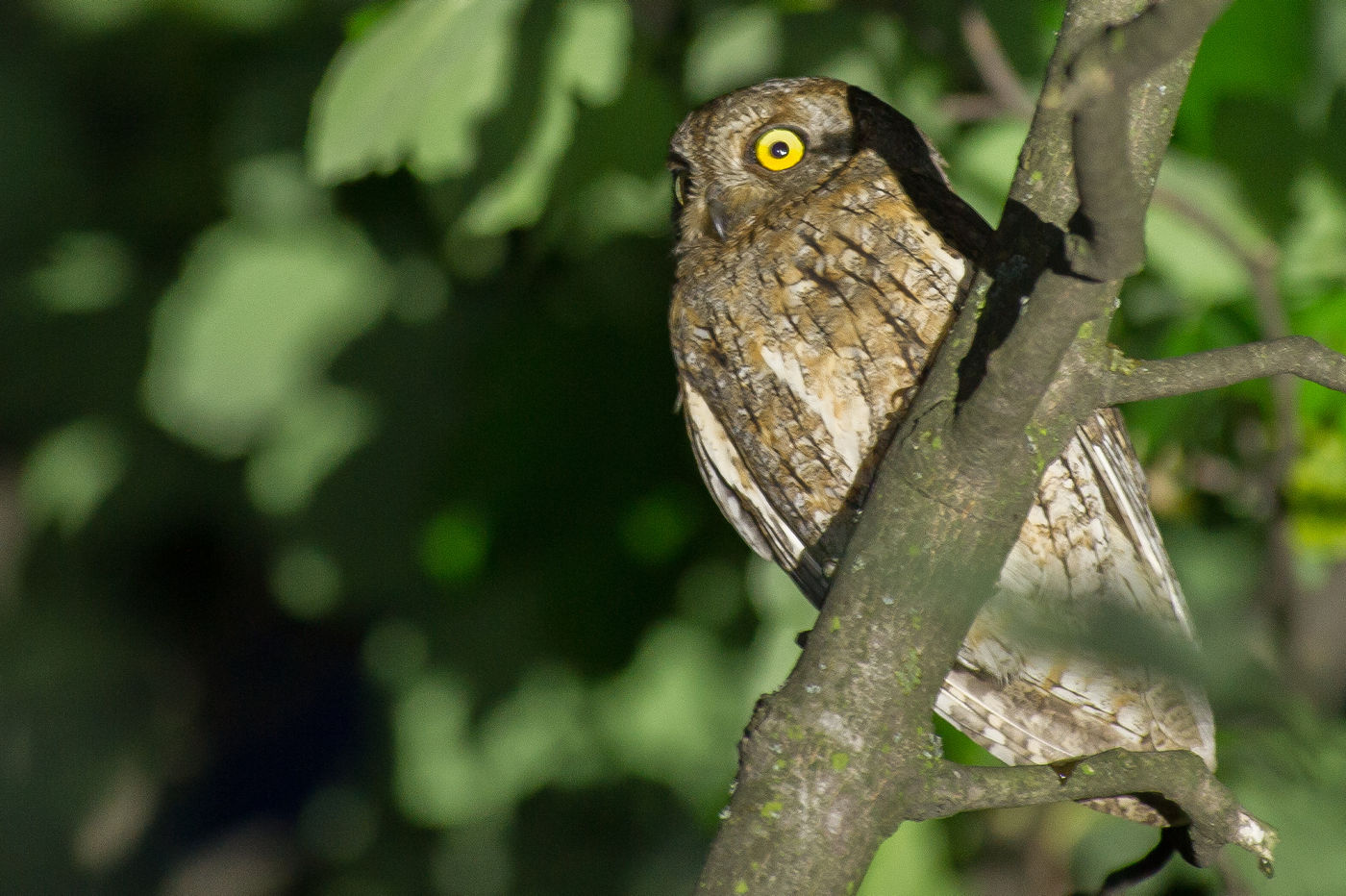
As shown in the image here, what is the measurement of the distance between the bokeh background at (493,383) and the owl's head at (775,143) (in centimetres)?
4

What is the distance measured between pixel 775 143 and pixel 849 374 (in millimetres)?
431

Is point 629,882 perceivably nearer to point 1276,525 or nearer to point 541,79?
point 1276,525

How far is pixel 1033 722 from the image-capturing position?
1457 mm

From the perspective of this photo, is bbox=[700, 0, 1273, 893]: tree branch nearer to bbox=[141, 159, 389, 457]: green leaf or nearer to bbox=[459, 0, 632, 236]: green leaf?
bbox=[459, 0, 632, 236]: green leaf

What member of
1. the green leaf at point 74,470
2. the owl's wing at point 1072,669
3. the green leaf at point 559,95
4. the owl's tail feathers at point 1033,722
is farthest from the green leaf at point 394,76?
the green leaf at point 74,470

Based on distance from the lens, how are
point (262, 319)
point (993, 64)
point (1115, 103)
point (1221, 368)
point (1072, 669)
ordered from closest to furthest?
point (1115, 103), point (1221, 368), point (1072, 669), point (993, 64), point (262, 319)

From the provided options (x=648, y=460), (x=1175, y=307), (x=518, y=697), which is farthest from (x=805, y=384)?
(x=518, y=697)

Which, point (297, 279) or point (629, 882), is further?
point (629, 882)

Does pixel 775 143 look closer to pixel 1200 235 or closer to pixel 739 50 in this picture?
pixel 739 50

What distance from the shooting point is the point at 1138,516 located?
131 cm

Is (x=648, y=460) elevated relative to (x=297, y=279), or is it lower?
lower

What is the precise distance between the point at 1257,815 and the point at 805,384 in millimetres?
685

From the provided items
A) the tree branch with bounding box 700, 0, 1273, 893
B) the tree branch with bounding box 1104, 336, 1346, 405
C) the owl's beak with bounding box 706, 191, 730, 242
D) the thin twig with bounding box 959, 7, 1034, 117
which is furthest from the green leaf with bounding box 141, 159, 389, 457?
the tree branch with bounding box 1104, 336, 1346, 405

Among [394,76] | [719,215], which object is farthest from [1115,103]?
[719,215]
